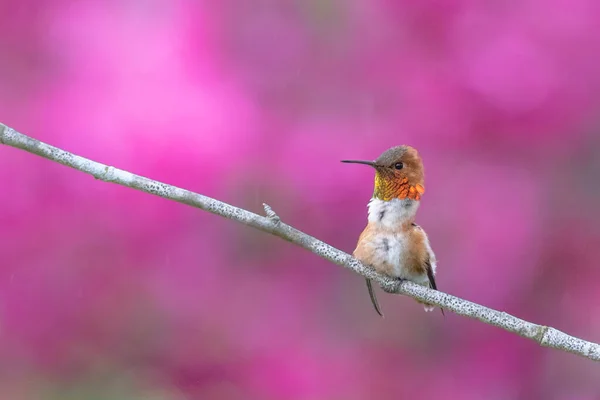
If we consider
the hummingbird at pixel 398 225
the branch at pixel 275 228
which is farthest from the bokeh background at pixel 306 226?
the branch at pixel 275 228

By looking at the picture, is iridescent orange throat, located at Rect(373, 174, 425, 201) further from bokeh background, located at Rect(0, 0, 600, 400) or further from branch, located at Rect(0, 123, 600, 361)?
bokeh background, located at Rect(0, 0, 600, 400)

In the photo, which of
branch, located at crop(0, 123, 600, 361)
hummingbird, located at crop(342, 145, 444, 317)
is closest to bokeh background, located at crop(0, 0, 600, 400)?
hummingbird, located at crop(342, 145, 444, 317)

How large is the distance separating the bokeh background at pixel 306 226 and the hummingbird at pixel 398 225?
1.51 ft

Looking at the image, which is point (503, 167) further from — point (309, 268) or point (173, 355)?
point (173, 355)

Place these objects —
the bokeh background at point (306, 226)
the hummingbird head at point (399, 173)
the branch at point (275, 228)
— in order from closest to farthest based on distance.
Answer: the branch at point (275, 228) → the hummingbird head at point (399, 173) → the bokeh background at point (306, 226)

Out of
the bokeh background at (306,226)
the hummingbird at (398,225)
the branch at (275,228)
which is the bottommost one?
the branch at (275,228)

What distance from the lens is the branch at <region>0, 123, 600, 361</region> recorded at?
0.53 m

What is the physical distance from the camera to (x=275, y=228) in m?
0.57

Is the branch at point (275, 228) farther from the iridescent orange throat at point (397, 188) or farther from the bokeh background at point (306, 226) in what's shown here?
the bokeh background at point (306, 226)

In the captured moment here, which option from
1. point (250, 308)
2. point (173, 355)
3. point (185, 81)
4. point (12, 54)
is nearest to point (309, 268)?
point (250, 308)

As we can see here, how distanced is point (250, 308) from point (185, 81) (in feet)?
1.23

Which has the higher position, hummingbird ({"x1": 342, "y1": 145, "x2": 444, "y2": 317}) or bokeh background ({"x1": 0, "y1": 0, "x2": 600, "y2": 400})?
bokeh background ({"x1": 0, "y1": 0, "x2": 600, "y2": 400})

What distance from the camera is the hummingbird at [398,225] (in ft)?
2.10

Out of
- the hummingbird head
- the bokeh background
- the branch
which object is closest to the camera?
the branch
